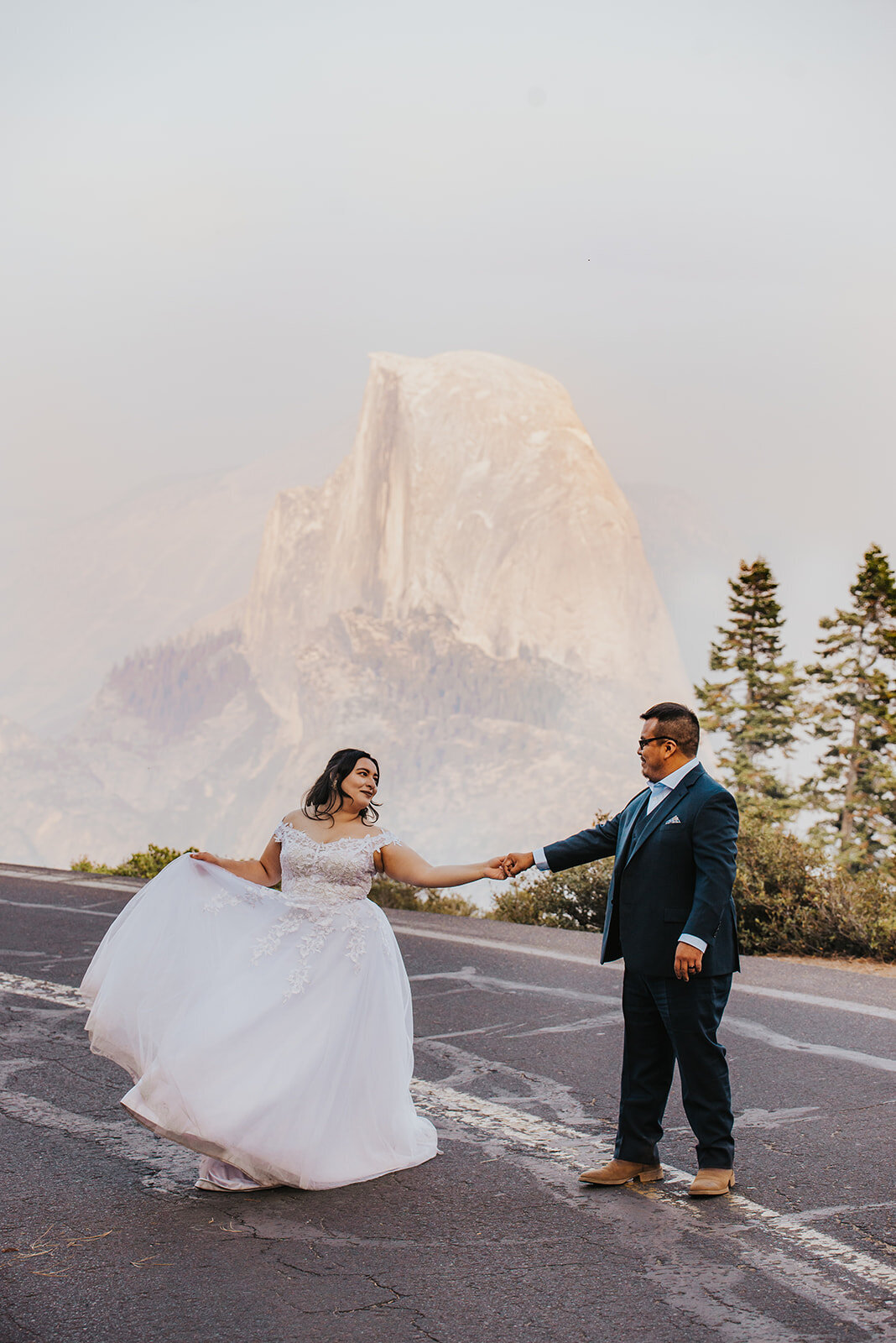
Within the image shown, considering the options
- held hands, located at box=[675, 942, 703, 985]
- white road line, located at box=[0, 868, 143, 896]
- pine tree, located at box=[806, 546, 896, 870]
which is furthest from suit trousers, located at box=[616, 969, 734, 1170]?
pine tree, located at box=[806, 546, 896, 870]

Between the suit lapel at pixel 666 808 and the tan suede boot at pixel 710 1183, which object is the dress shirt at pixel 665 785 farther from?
the tan suede boot at pixel 710 1183

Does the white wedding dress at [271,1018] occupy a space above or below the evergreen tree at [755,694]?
below

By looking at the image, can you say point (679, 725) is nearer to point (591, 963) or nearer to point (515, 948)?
point (591, 963)

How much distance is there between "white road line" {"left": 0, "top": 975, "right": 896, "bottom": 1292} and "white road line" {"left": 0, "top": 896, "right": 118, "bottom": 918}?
6.10 m

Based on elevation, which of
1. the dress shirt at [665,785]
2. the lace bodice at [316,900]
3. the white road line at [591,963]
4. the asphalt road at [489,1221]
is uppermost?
the dress shirt at [665,785]

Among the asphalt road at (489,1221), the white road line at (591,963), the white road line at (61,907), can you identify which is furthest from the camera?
the white road line at (61,907)

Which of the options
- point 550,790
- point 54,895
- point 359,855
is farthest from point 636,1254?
point 550,790

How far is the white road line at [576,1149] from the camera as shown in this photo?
14.4 ft

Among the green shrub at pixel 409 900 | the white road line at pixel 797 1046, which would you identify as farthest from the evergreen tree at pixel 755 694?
the white road line at pixel 797 1046

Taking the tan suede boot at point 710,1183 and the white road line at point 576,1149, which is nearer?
the white road line at point 576,1149

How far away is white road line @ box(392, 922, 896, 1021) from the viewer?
28.1 feet

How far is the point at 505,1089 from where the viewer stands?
6578mm

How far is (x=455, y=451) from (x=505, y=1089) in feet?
377

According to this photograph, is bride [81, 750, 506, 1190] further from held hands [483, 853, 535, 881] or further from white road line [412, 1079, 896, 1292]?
white road line [412, 1079, 896, 1292]
